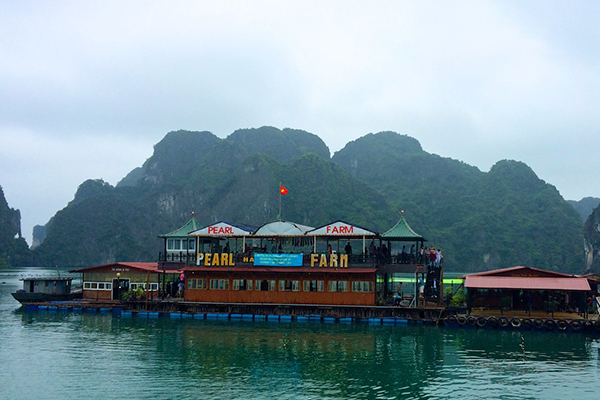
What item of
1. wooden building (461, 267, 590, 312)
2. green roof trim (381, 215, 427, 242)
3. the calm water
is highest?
green roof trim (381, 215, 427, 242)

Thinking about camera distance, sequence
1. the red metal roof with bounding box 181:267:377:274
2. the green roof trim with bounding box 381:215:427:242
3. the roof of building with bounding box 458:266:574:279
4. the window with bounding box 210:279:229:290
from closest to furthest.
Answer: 1. the roof of building with bounding box 458:266:574:279
2. the red metal roof with bounding box 181:267:377:274
3. the green roof trim with bounding box 381:215:427:242
4. the window with bounding box 210:279:229:290

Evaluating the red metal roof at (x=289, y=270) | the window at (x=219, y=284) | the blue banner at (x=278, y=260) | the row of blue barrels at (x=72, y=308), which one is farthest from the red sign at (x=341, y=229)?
the row of blue barrels at (x=72, y=308)

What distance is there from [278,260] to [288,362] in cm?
1535

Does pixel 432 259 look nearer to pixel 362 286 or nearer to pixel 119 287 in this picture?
pixel 362 286

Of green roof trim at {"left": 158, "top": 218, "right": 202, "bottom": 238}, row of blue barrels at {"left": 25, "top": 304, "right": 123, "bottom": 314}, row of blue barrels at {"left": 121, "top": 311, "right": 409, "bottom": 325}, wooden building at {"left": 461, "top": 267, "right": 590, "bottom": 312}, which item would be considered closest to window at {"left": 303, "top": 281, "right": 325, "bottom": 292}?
row of blue barrels at {"left": 121, "top": 311, "right": 409, "bottom": 325}

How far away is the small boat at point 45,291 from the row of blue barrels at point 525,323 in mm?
35741

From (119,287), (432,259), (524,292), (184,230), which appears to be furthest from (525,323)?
(119,287)

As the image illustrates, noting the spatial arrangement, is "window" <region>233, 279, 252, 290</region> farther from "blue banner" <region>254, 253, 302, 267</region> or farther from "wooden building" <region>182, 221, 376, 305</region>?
"blue banner" <region>254, 253, 302, 267</region>

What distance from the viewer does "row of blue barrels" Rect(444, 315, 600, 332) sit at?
3812cm

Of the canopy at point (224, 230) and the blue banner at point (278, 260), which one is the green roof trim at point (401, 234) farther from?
the canopy at point (224, 230)

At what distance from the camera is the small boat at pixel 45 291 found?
5462 cm

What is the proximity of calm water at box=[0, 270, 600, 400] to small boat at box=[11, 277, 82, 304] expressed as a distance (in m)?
11.4

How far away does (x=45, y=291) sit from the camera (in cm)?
5522

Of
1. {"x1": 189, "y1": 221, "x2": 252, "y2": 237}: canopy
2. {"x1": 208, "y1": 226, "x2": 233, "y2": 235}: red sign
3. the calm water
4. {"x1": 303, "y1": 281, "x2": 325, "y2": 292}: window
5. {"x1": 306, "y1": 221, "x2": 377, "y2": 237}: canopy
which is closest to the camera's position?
the calm water
